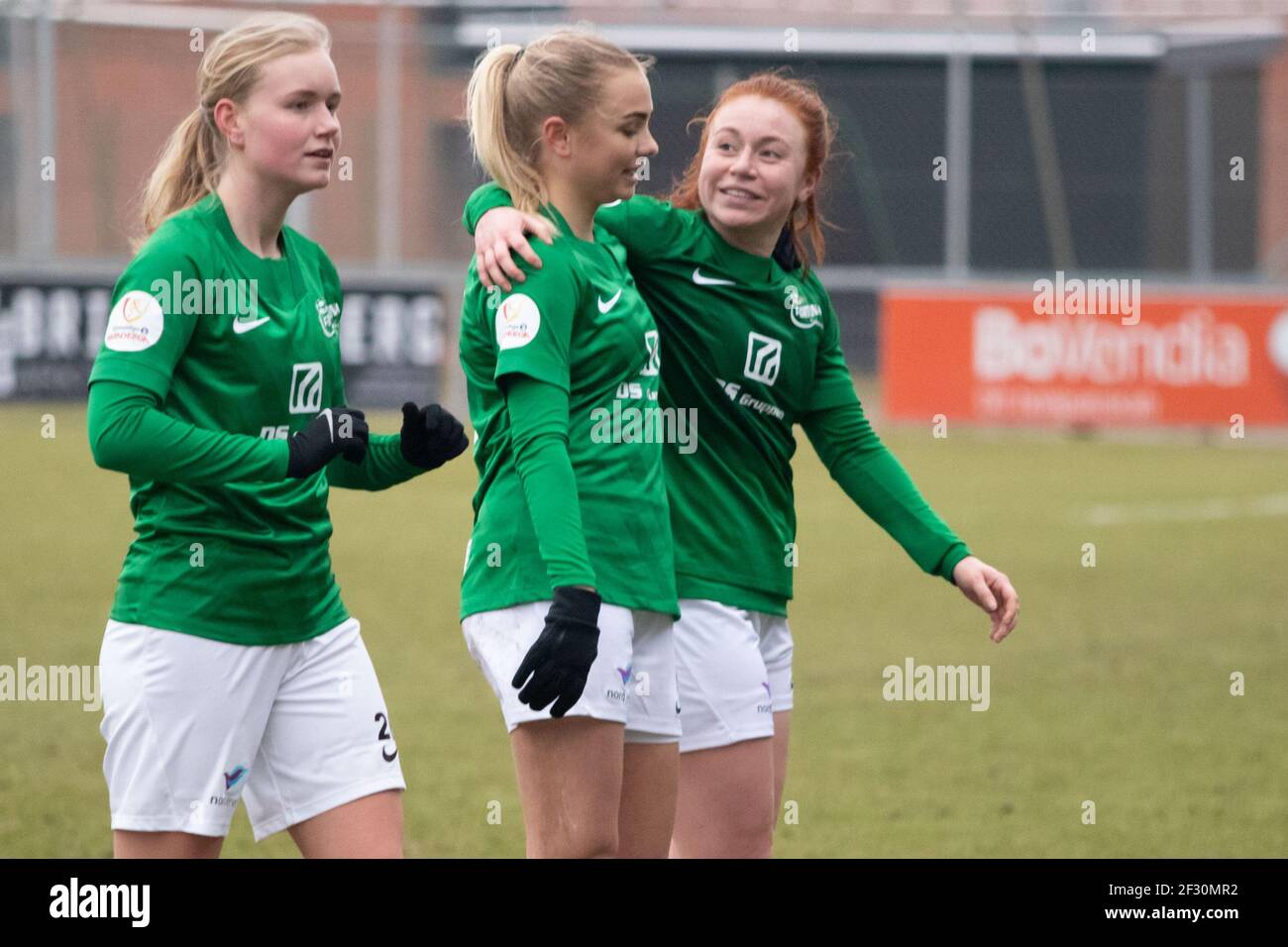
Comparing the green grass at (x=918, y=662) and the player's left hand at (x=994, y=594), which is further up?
the player's left hand at (x=994, y=594)

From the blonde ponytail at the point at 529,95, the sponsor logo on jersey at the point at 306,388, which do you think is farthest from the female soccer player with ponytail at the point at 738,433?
the sponsor logo on jersey at the point at 306,388

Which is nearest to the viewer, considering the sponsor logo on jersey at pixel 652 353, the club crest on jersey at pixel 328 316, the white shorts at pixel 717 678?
the sponsor logo on jersey at pixel 652 353

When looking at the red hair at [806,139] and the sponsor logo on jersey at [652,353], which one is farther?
the red hair at [806,139]

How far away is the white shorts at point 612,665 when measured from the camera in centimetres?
337

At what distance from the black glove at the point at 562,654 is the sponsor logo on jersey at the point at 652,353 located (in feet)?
1.79

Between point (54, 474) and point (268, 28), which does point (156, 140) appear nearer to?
point (54, 474)

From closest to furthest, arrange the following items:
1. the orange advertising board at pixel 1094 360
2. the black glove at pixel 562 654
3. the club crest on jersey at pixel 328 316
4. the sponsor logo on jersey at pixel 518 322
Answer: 1. the black glove at pixel 562 654
2. the sponsor logo on jersey at pixel 518 322
3. the club crest on jersey at pixel 328 316
4. the orange advertising board at pixel 1094 360

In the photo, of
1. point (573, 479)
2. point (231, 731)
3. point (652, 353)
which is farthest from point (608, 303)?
point (231, 731)

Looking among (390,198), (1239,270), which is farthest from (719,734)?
(1239,270)

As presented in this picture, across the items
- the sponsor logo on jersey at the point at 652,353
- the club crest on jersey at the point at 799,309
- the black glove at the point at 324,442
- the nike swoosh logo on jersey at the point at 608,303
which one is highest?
the club crest on jersey at the point at 799,309

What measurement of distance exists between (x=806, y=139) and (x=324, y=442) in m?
1.30

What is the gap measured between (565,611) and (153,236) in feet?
3.42

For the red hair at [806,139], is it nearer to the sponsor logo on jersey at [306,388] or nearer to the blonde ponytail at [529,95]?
the blonde ponytail at [529,95]
